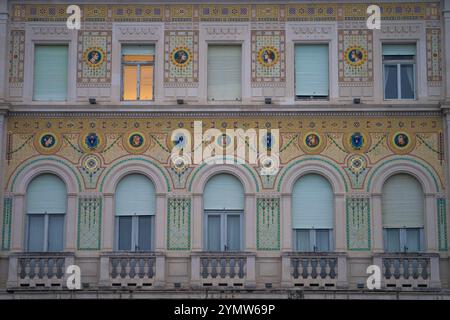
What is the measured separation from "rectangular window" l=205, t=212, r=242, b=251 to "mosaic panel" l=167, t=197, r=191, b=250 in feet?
1.73

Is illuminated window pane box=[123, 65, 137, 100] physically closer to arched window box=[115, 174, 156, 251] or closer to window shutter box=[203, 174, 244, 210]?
arched window box=[115, 174, 156, 251]

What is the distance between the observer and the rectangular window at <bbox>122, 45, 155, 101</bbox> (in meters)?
27.2

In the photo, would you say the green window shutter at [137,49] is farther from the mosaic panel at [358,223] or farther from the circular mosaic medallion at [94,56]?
the mosaic panel at [358,223]

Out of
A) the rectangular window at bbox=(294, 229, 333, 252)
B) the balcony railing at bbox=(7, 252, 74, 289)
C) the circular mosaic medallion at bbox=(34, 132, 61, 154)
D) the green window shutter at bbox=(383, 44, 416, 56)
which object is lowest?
Result: the balcony railing at bbox=(7, 252, 74, 289)

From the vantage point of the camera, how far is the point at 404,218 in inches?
1043

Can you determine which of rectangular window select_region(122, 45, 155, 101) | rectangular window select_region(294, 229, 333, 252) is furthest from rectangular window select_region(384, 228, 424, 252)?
rectangular window select_region(122, 45, 155, 101)

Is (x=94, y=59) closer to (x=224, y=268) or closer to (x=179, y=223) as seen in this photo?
(x=179, y=223)

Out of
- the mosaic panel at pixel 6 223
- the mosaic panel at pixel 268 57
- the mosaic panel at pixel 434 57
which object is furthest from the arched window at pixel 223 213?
the mosaic panel at pixel 434 57

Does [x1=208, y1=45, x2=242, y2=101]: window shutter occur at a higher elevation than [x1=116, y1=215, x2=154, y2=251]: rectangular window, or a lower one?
higher

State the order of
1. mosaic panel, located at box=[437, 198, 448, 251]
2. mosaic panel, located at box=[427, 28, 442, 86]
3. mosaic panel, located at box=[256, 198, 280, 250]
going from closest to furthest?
mosaic panel, located at box=[437, 198, 448, 251], mosaic panel, located at box=[256, 198, 280, 250], mosaic panel, located at box=[427, 28, 442, 86]

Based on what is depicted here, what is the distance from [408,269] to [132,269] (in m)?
6.76

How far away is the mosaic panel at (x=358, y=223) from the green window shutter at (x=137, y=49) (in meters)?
6.32

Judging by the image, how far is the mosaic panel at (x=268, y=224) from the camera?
2630 centimetres
